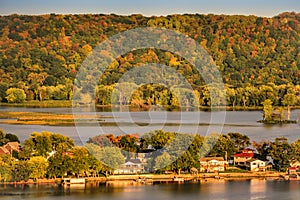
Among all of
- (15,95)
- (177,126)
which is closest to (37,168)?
(177,126)

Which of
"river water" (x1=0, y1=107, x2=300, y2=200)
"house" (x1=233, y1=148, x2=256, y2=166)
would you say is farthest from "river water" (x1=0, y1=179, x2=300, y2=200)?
"house" (x1=233, y1=148, x2=256, y2=166)

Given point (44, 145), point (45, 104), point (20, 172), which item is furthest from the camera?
point (45, 104)

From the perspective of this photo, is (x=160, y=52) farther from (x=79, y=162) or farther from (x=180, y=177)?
(x=79, y=162)

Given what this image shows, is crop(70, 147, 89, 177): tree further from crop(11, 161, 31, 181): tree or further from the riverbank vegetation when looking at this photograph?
crop(11, 161, 31, 181): tree

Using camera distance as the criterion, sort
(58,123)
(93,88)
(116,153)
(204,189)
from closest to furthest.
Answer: (204,189) → (116,153) → (58,123) → (93,88)

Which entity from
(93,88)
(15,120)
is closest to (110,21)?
(93,88)

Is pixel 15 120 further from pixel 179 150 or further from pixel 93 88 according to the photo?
pixel 179 150

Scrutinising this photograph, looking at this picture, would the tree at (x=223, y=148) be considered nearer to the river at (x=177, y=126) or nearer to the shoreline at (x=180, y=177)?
the shoreline at (x=180, y=177)
